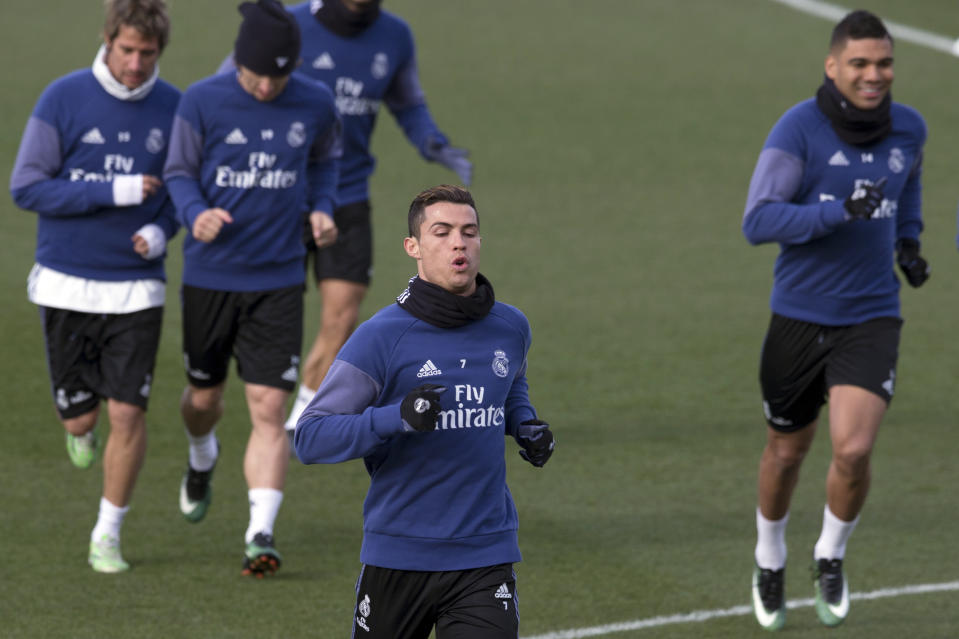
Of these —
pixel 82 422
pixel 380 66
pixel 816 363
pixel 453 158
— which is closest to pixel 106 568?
pixel 82 422

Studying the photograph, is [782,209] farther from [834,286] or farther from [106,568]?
[106,568]

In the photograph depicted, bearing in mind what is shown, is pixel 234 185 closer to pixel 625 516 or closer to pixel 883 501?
pixel 625 516

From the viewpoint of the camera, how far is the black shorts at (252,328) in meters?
8.27

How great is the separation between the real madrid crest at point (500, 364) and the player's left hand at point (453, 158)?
3.04 m

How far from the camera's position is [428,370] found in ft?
17.5

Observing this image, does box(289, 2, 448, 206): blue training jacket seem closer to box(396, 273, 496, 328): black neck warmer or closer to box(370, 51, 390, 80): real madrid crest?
box(370, 51, 390, 80): real madrid crest

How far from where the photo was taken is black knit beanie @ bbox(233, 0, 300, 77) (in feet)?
26.1

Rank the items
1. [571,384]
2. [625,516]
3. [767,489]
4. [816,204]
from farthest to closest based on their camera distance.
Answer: [571,384], [625,516], [767,489], [816,204]

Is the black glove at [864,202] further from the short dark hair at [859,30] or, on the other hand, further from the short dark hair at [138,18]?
the short dark hair at [138,18]

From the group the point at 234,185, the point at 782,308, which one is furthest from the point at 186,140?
the point at 782,308

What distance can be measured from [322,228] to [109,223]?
3.43ft

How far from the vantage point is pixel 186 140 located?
26.5ft

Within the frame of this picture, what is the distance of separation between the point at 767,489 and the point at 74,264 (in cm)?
347

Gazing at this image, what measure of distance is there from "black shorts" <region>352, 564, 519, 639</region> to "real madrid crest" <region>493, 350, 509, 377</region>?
0.62 m
